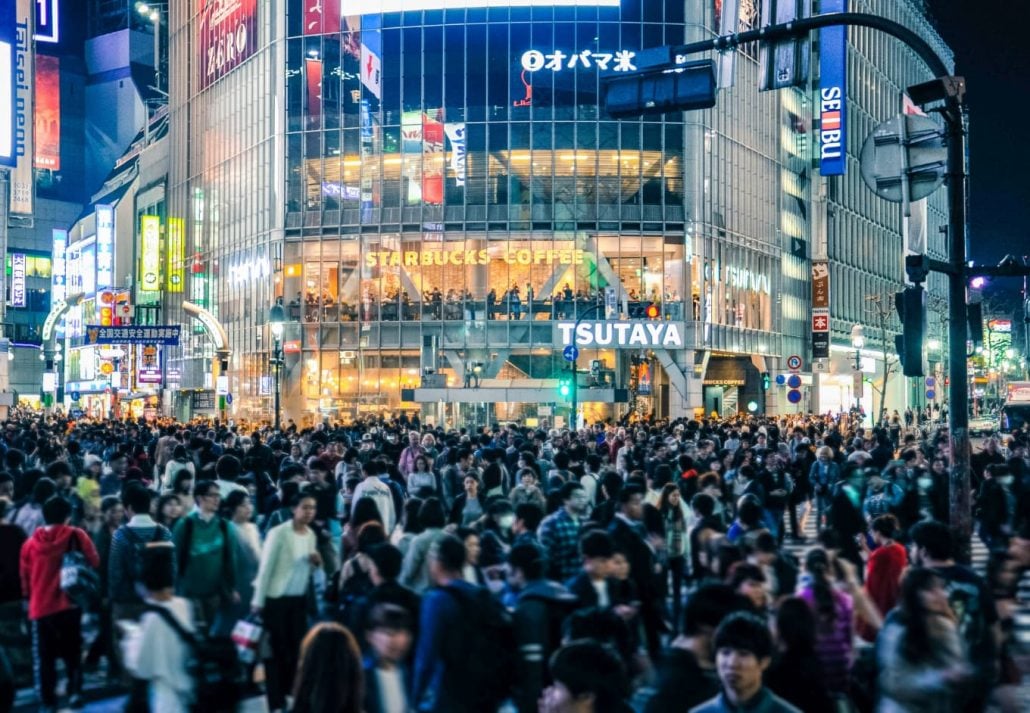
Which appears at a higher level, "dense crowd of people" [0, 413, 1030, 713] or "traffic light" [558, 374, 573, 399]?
"traffic light" [558, 374, 573, 399]

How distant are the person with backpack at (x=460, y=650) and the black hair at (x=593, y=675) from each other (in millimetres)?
1611

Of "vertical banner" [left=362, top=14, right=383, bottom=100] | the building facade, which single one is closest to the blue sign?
the building facade

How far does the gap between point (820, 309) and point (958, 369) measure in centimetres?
6029

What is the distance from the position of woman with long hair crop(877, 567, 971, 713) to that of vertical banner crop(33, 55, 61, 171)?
10691cm

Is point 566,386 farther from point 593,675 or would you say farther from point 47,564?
point 593,675

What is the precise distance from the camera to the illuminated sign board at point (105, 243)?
8481 cm

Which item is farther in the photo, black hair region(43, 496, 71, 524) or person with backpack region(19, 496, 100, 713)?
black hair region(43, 496, 71, 524)

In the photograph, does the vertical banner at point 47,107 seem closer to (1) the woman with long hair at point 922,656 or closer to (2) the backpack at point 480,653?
(2) the backpack at point 480,653

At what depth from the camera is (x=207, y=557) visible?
379 inches

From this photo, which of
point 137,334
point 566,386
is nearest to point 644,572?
point 566,386

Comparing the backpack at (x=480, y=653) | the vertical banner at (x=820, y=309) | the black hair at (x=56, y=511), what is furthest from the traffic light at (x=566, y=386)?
the vertical banner at (x=820, y=309)

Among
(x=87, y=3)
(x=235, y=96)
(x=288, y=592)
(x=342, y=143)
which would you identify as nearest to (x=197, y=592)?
(x=288, y=592)

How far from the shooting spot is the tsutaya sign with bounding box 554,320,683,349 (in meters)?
54.3

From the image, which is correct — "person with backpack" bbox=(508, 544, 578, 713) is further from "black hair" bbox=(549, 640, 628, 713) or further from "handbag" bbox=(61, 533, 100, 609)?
"handbag" bbox=(61, 533, 100, 609)
